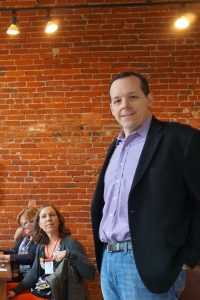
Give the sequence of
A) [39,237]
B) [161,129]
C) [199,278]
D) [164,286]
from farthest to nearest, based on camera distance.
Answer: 1. [39,237]
2. [199,278]
3. [161,129]
4. [164,286]

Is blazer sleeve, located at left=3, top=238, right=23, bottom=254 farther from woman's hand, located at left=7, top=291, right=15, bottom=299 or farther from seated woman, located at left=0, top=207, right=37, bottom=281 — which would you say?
woman's hand, located at left=7, top=291, right=15, bottom=299

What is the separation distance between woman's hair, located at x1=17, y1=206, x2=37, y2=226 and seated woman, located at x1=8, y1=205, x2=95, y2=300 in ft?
2.05

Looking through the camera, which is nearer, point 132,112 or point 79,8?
point 132,112

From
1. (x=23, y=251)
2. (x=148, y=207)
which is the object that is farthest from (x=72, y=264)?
(x=148, y=207)

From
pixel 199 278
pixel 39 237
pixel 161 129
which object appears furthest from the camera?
pixel 39 237

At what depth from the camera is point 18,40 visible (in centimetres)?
472

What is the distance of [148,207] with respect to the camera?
1.54m

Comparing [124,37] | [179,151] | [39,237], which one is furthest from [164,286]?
[124,37]

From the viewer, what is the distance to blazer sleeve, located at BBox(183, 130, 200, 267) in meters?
1.55

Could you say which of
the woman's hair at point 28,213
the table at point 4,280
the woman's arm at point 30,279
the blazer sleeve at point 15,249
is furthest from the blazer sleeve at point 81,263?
the blazer sleeve at point 15,249

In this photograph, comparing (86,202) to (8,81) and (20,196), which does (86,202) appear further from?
(8,81)

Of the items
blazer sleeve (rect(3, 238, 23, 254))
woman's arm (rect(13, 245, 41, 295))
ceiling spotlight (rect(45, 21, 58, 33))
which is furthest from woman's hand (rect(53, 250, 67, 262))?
ceiling spotlight (rect(45, 21, 58, 33))

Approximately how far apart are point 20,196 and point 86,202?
750 millimetres

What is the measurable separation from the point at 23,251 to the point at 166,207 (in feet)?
9.34
